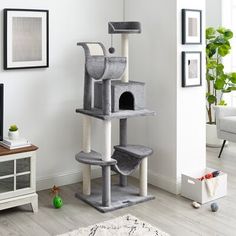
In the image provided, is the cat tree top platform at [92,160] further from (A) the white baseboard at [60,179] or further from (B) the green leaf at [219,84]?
(B) the green leaf at [219,84]

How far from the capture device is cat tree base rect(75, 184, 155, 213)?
3.62 metres

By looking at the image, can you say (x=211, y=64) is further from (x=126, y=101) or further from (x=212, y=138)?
(x=126, y=101)

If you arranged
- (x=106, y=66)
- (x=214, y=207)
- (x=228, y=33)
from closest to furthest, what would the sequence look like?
1. (x=106, y=66)
2. (x=214, y=207)
3. (x=228, y=33)

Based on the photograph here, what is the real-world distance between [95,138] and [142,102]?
82cm

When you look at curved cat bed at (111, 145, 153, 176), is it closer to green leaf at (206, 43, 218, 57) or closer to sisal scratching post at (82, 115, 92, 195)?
sisal scratching post at (82, 115, 92, 195)

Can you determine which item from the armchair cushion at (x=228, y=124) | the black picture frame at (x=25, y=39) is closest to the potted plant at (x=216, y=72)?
the armchair cushion at (x=228, y=124)

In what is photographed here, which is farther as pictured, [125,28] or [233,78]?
[233,78]

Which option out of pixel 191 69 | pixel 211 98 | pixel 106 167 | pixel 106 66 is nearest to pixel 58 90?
pixel 106 66

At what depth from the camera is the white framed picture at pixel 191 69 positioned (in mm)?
3879

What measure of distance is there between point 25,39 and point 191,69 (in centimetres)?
149

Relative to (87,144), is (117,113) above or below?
above

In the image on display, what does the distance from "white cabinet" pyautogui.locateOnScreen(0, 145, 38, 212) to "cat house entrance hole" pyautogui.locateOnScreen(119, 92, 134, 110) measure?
2.92 feet

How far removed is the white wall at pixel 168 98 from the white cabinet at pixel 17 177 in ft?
4.08

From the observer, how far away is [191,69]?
395cm
